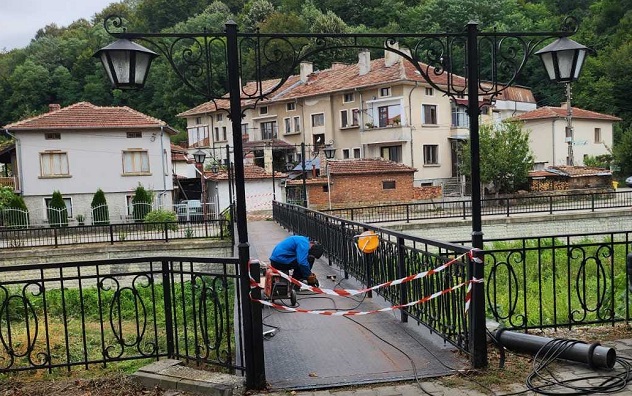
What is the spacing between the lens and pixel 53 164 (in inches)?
1298

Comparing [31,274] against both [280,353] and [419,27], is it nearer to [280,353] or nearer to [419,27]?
[280,353]

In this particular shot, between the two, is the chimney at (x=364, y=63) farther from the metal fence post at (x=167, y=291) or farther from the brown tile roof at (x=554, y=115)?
the metal fence post at (x=167, y=291)

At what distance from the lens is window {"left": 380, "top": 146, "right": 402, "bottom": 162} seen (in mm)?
→ 41500

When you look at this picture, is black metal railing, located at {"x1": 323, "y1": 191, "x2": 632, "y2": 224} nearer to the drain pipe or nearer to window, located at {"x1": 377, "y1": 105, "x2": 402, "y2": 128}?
window, located at {"x1": 377, "y1": 105, "x2": 402, "y2": 128}

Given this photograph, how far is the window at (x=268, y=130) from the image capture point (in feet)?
170

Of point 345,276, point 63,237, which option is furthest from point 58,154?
point 345,276

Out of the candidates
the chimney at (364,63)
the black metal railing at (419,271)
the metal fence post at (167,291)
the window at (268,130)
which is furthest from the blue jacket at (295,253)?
the window at (268,130)

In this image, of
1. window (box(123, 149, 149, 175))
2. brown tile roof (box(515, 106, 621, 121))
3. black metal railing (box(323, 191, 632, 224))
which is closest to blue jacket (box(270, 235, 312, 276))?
black metal railing (box(323, 191, 632, 224))

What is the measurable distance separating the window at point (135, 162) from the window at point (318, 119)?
682 inches

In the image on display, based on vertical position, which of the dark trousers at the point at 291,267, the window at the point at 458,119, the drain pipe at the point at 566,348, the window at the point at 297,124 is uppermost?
the window at the point at 297,124

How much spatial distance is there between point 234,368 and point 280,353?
0.83 metres

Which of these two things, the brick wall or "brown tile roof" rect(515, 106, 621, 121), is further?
"brown tile roof" rect(515, 106, 621, 121)

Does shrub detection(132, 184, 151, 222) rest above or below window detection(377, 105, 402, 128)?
below

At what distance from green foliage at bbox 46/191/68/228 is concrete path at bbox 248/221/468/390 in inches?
1028
